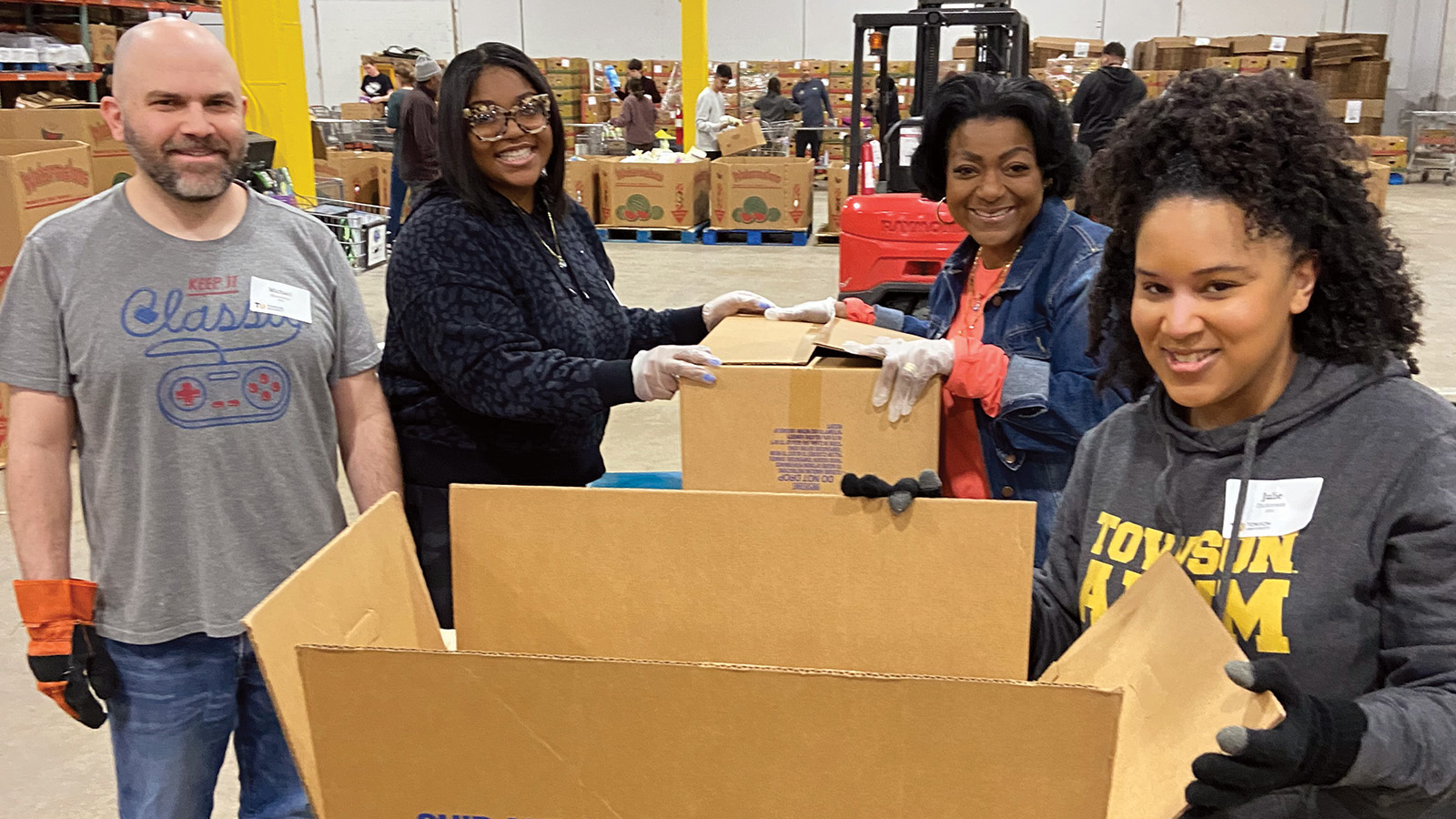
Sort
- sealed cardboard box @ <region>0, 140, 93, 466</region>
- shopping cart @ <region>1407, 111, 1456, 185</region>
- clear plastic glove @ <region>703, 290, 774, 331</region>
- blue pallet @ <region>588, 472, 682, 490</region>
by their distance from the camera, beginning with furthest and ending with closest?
shopping cart @ <region>1407, 111, 1456, 185</region>, sealed cardboard box @ <region>0, 140, 93, 466</region>, blue pallet @ <region>588, 472, 682, 490</region>, clear plastic glove @ <region>703, 290, 774, 331</region>

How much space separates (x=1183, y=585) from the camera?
1.16 meters

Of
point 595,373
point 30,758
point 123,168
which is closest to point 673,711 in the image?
point 595,373

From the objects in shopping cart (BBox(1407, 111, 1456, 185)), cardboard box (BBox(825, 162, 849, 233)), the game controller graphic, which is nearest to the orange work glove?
the game controller graphic

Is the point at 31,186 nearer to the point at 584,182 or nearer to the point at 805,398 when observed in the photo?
the point at 805,398

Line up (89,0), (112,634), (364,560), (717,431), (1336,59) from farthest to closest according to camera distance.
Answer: (1336,59) → (89,0) → (717,431) → (112,634) → (364,560)

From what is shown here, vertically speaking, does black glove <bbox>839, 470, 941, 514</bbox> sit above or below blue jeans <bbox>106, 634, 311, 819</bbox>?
above

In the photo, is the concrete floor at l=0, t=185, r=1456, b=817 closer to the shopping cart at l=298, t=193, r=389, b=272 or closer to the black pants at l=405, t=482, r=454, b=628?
the shopping cart at l=298, t=193, r=389, b=272

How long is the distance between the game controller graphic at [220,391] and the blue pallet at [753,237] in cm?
932

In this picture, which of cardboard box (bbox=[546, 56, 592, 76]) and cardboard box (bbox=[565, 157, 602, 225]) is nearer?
cardboard box (bbox=[565, 157, 602, 225])

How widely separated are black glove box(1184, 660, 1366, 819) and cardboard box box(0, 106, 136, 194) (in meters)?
6.83

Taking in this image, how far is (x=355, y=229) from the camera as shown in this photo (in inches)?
364

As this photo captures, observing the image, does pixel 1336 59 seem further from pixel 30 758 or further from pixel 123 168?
pixel 30 758

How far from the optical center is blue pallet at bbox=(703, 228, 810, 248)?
36.2 ft

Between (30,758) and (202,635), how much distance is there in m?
1.69
